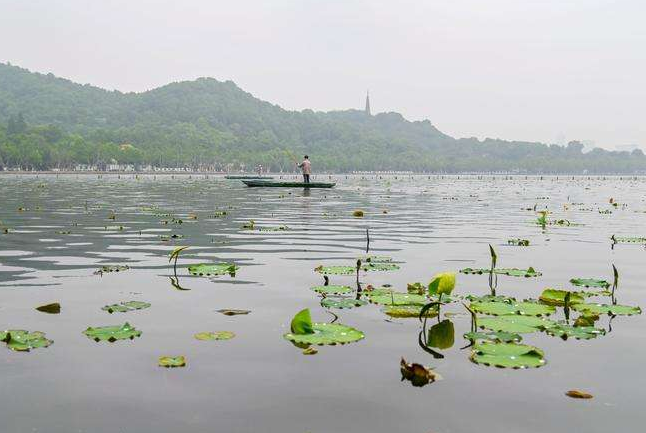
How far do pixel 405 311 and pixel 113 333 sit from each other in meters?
3.81

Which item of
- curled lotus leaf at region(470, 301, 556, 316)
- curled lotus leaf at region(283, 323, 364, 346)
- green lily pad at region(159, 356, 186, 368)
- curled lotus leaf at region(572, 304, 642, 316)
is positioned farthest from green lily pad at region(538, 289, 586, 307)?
green lily pad at region(159, 356, 186, 368)

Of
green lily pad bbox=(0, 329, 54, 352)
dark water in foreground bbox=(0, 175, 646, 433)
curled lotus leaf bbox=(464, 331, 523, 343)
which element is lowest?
dark water in foreground bbox=(0, 175, 646, 433)

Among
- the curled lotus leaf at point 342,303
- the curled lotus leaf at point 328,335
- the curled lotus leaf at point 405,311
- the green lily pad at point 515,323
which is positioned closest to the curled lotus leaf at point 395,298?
the curled lotus leaf at point 405,311

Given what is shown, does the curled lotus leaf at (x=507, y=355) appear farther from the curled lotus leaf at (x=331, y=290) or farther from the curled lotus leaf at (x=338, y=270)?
the curled lotus leaf at (x=338, y=270)

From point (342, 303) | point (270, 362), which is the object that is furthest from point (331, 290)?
point (270, 362)

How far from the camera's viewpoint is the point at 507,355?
6.62 m

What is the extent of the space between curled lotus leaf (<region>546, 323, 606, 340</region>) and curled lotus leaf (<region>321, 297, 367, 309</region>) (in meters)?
2.64

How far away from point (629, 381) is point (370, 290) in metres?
4.75

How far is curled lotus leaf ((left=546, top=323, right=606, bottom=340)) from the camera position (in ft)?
24.8

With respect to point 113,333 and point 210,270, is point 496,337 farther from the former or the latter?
point 210,270

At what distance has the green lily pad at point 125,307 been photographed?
28.7 ft

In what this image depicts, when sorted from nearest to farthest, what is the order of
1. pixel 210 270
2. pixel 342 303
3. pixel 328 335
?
pixel 328 335
pixel 342 303
pixel 210 270

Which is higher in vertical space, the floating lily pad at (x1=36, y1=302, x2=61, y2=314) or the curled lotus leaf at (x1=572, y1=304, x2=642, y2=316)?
the curled lotus leaf at (x1=572, y1=304, x2=642, y2=316)

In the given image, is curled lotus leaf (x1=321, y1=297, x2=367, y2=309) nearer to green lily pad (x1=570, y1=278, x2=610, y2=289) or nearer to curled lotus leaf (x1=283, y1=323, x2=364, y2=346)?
curled lotus leaf (x1=283, y1=323, x2=364, y2=346)
